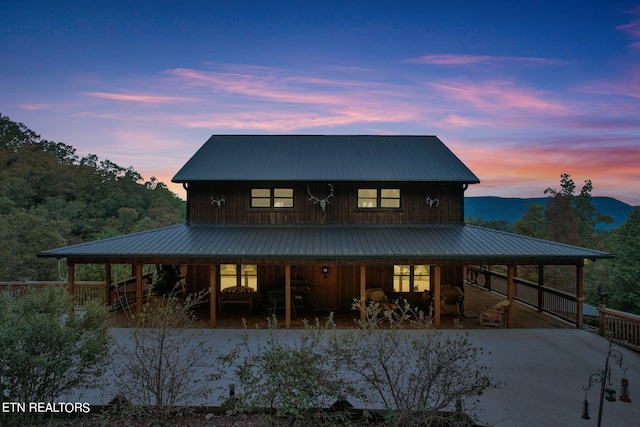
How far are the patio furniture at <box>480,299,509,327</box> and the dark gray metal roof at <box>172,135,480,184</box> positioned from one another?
468cm


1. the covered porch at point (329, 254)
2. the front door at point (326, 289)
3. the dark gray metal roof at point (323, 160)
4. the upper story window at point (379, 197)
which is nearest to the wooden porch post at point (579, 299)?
the covered porch at point (329, 254)

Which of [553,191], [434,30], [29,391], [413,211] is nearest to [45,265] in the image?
[29,391]

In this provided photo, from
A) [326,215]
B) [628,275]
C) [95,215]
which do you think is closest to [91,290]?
[326,215]

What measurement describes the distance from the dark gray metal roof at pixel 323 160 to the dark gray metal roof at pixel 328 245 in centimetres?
202

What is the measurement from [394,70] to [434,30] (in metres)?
2.85

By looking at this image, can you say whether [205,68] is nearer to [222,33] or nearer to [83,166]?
[222,33]

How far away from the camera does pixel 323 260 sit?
32.7 ft

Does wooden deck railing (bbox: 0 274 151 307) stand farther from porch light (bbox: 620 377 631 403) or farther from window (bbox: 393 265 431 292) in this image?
porch light (bbox: 620 377 631 403)

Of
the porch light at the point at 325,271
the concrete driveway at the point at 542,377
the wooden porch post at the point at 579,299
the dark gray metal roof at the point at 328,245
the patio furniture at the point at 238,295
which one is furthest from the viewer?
the porch light at the point at 325,271

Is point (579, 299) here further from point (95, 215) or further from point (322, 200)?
point (95, 215)

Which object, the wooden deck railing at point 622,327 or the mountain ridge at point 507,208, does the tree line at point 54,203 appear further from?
the mountain ridge at point 507,208

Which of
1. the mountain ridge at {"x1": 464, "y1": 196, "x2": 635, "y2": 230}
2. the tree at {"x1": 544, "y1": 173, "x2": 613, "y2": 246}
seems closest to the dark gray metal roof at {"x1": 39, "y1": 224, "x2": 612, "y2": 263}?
the tree at {"x1": 544, "y1": 173, "x2": 613, "y2": 246}

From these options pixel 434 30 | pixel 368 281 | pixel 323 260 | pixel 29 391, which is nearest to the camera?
pixel 29 391

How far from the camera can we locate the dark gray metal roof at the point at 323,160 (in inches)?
501
